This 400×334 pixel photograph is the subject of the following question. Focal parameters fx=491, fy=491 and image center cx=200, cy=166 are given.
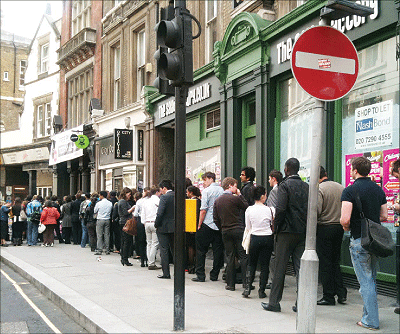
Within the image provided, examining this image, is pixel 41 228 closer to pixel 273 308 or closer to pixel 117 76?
pixel 117 76

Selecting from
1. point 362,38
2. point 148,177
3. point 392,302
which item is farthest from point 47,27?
point 392,302

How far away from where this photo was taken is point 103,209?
13688 mm

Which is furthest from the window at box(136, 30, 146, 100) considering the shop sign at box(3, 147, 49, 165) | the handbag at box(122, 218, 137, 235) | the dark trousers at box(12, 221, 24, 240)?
the shop sign at box(3, 147, 49, 165)

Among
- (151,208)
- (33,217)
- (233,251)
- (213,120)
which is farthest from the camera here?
(33,217)

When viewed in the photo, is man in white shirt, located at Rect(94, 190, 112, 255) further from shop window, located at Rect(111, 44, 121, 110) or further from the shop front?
shop window, located at Rect(111, 44, 121, 110)

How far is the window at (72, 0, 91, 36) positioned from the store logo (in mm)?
18662

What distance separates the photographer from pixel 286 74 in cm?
1034

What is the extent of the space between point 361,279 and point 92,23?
20.6 metres

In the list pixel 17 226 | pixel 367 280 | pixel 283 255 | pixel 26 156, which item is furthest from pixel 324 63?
pixel 26 156

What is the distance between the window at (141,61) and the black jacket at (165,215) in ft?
32.6

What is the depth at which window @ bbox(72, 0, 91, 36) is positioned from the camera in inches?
947

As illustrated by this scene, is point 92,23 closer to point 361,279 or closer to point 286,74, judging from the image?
point 286,74

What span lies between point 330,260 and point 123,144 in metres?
12.3

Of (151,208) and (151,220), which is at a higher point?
(151,208)
